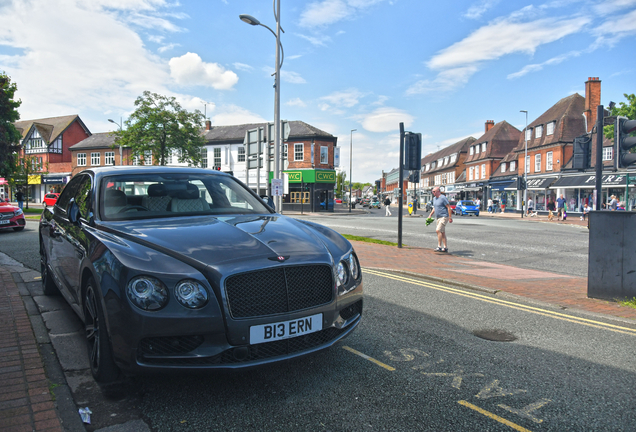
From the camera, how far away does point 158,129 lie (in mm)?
32906

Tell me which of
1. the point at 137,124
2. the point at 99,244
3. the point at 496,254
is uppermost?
the point at 137,124

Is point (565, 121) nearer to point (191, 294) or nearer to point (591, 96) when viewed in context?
point (591, 96)

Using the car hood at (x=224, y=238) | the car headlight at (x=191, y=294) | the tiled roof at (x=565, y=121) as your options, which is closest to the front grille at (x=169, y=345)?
the car headlight at (x=191, y=294)

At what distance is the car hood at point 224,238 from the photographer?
279cm

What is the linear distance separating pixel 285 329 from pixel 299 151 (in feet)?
146

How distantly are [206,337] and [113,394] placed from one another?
2.98ft

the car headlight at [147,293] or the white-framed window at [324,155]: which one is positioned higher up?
the white-framed window at [324,155]

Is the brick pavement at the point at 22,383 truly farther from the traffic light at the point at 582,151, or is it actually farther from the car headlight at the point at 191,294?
the traffic light at the point at 582,151

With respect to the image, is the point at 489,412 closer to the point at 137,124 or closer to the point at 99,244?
the point at 99,244

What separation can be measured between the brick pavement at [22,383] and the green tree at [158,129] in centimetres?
3077

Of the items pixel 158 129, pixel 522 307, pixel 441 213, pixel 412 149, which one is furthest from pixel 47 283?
pixel 158 129

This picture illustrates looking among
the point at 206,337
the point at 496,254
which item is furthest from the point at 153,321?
the point at 496,254

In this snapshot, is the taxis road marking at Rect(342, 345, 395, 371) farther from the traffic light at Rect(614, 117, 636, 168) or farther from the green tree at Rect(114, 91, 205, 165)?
the green tree at Rect(114, 91, 205, 165)

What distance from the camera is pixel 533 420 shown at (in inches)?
103
